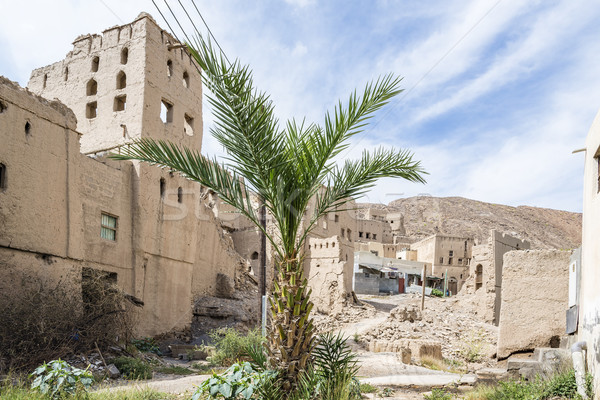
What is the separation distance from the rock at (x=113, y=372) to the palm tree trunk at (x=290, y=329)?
18.8ft

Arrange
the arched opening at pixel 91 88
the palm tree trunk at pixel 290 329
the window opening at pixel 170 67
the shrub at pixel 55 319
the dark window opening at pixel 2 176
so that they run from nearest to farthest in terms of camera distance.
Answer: the palm tree trunk at pixel 290 329, the shrub at pixel 55 319, the dark window opening at pixel 2 176, the arched opening at pixel 91 88, the window opening at pixel 170 67

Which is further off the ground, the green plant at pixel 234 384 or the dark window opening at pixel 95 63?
the dark window opening at pixel 95 63

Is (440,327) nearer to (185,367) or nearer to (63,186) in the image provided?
(185,367)

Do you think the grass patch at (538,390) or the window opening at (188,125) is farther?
the window opening at (188,125)

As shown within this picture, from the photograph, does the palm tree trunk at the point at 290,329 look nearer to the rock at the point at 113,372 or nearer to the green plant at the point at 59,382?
the green plant at the point at 59,382

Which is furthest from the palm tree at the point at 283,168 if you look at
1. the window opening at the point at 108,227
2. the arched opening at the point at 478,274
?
the arched opening at the point at 478,274

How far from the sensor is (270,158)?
7.07 meters

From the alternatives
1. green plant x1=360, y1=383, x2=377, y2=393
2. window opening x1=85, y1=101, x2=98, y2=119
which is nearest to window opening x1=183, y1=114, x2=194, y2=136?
window opening x1=85, y1=101, x2=98, y2=119

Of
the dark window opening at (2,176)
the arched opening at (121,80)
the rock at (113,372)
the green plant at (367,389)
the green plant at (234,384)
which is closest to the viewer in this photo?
the green plant at (234,384)

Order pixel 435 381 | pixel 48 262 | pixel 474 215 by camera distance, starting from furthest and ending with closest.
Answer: pixel 474 215
pixel 48 262
pixel 435 381

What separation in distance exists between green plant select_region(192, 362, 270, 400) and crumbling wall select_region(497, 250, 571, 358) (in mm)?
7163

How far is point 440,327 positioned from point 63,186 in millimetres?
14778

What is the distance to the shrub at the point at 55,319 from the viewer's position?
10586 mm

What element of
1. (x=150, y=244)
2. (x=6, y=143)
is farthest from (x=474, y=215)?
(x=6, y=143)
